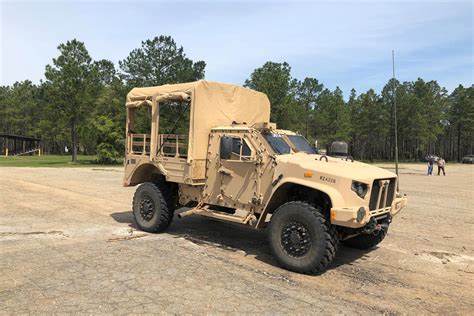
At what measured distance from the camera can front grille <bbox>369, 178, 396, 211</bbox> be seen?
619 cm

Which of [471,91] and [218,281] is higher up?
[471,91]

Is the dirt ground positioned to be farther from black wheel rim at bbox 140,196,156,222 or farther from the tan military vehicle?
the tan military vehicle

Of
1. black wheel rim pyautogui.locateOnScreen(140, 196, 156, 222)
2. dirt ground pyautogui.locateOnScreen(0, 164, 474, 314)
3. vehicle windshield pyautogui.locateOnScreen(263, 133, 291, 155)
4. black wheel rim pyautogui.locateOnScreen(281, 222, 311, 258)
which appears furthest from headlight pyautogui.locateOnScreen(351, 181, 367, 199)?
black wheel rim pyautogui.locateOnScreen(140, 196, 156, 222)

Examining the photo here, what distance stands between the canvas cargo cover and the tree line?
14.4 feet

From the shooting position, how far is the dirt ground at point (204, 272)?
15.7 ft

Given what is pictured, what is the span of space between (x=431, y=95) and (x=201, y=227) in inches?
3047

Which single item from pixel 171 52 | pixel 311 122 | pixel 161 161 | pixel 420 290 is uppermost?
pixel 171 52

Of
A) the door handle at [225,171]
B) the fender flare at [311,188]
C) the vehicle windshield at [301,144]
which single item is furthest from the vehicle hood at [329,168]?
the door handle at [225,171]

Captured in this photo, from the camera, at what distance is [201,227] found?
30.2 feet

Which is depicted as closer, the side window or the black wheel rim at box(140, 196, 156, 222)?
the side window

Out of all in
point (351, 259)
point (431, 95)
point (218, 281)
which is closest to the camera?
point (218, 281)

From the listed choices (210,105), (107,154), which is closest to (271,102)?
(107,154)

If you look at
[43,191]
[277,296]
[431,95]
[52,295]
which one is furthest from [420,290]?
[431,95]

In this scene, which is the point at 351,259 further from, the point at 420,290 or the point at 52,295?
the point at 52,295
